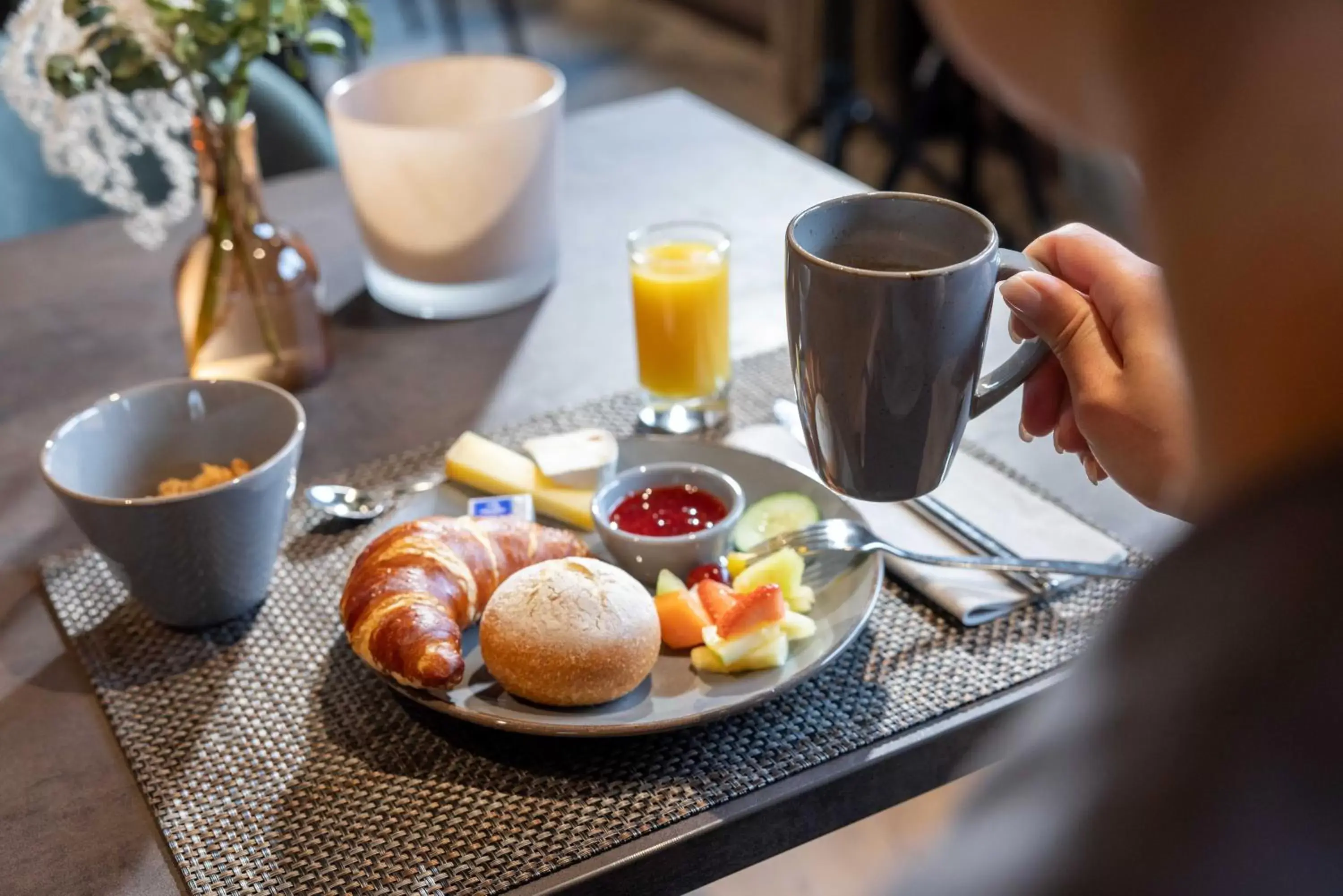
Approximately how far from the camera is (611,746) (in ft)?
2.69

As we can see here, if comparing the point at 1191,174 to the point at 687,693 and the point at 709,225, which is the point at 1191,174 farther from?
the point at 709,225

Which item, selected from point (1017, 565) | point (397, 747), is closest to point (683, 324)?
point (1017, 565)

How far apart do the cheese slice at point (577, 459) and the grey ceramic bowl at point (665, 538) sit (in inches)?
1.3

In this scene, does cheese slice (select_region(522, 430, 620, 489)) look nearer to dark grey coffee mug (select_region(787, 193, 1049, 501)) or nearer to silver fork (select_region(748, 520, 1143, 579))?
silver fork (select_region(748, 520, 1143, 579))

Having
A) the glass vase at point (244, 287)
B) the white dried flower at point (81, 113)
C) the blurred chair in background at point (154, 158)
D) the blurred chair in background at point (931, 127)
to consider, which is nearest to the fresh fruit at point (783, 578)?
the glass vase at point (244, 287)

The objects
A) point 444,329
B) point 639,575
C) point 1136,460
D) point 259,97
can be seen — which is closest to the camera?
point 1136,460

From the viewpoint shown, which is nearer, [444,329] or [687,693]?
[687,693]

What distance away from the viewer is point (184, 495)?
894 millimetres

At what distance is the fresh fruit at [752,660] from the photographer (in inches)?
33.2

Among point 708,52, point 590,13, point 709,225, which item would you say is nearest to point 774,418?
point 709,225

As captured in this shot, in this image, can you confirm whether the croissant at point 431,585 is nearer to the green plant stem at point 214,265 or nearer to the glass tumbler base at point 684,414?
the glass tumbler base at point 684,414

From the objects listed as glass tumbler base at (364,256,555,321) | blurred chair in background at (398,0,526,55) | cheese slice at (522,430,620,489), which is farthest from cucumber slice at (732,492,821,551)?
blurred chair in background at (398,0,526,55)

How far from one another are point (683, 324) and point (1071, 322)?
460 millimetres

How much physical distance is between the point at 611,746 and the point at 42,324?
99cm
